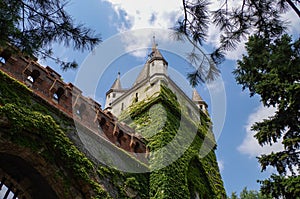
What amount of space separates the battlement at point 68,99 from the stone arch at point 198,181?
7.06 feet

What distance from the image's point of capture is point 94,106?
31.4ft

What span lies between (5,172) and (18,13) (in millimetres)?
4480

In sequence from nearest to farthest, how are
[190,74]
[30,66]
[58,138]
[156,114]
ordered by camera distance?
[190,74], [58,138], [30,66], [156,114]

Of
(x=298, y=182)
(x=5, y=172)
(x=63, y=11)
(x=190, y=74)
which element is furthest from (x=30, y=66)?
(x=298, y=182)

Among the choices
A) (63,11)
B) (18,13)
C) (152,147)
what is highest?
(152,147)

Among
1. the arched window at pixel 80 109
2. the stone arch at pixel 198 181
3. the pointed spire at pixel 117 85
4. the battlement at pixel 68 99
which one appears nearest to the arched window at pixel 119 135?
the battlement at pixel 68 99

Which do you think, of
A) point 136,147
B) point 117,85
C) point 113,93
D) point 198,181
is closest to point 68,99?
point 136,147

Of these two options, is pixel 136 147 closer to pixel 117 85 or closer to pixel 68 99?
pixel 68 99

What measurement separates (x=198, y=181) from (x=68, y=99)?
18.8 ft

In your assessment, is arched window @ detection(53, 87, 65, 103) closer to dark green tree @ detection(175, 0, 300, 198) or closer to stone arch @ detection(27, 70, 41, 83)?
stone arch @ detection(27, 70, 41, 83)

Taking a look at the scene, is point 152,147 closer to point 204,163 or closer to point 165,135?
point 165,135

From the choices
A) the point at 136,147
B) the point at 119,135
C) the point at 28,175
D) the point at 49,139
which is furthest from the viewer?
the point at 136,147

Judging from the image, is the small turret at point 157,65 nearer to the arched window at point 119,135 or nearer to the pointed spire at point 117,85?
the pointed spire at point 117,85

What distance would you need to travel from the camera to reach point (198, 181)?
39.7 feet
